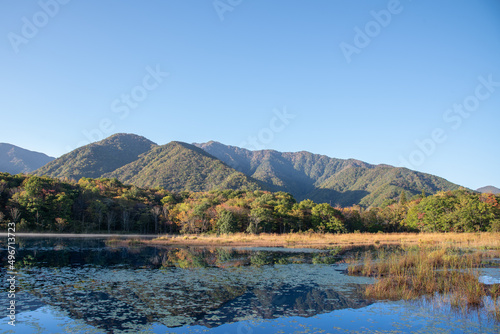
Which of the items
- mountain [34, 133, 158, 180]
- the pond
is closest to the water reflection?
the pond

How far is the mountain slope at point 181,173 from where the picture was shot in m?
133

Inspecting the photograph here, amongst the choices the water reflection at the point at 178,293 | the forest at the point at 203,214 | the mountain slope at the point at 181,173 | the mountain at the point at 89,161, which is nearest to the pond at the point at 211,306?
the water reflection at the point at 178,293

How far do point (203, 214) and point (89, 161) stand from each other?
4168 inches

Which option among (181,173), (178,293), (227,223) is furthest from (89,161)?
(178,293)

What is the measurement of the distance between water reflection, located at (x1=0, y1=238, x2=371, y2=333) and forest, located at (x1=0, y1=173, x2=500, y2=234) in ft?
129

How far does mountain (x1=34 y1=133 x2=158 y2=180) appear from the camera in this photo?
457 ft

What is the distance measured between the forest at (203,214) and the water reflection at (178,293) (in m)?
39.2

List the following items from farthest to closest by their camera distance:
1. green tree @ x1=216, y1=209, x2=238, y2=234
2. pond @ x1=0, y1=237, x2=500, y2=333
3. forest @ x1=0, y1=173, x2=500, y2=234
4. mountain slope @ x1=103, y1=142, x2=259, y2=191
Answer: mountain slope @ x1=103, y1=142, x2=259, y2=191
forest @ x1=0, y1=173, x2=500, y2=234
green tree @ x1=216, y1=209, x2=238, y2=234
pond @ x1=0, y1=237, x2=500, y2=333

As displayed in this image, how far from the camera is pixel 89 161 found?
5960 inches

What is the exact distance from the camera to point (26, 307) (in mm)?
11641

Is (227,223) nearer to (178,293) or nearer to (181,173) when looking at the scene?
(178,293)

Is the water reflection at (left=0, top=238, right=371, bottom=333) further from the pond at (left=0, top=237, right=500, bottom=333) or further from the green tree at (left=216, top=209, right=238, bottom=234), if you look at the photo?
the green tree at (left=216, top=209, right=238, bottom=234)

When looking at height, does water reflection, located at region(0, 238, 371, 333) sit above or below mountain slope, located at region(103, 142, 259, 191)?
below

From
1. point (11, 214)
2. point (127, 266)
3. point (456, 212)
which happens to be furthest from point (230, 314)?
point (11, 214)
